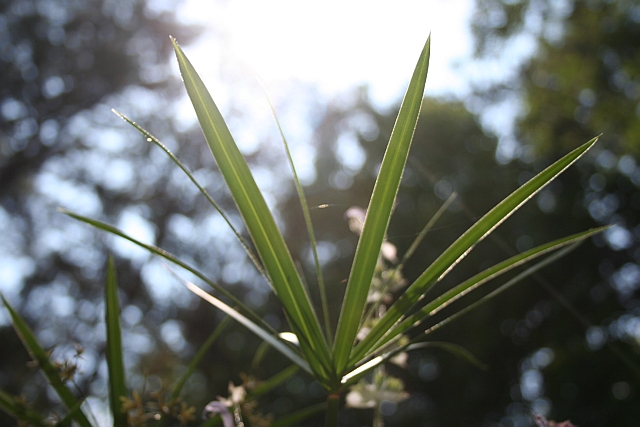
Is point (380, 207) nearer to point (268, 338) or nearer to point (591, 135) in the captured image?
point (268, 338)

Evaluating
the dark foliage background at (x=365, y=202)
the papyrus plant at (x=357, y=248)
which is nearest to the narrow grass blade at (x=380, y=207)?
the papyrus plant at (x=357, y=248)

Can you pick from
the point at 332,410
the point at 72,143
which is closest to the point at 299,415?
the point at 332,410

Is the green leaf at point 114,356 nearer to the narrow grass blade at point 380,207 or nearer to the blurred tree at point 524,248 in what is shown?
the narrow grass blade at point 380,207

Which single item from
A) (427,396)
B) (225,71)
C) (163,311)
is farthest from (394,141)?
(427,396)

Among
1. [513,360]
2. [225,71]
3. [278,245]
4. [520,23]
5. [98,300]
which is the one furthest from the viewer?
[513,360]

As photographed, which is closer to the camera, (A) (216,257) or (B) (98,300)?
(B) (98,300)

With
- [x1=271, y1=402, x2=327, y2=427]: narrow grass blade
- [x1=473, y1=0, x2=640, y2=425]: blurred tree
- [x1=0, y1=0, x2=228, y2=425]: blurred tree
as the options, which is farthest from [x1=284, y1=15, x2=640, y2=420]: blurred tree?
[x1=271, y1=402, x2=327, y2=427]: narrow grass blade

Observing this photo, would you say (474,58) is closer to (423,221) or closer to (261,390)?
(423,221)
